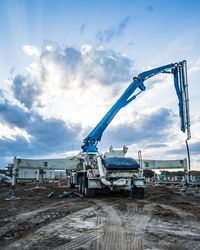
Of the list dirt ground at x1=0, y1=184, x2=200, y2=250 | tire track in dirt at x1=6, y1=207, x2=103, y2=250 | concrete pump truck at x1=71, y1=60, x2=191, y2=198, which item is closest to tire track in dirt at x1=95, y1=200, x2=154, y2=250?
dirt ground at x1=0, y1=184, x2=200, y2=250

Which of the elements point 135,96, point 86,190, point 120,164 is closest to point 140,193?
point 120,164

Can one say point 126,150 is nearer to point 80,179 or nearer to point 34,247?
point 80,179

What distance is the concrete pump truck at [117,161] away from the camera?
14.5 meters

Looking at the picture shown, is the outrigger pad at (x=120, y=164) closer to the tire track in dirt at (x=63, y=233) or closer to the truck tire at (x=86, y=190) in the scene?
the truck tire at (x=86, y=190)

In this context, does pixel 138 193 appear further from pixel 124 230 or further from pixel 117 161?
pixel 124 230

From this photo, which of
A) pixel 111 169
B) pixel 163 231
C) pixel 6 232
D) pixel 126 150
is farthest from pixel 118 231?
pixel 126 150

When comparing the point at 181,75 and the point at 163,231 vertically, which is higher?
the point at 181,75

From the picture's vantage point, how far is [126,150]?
1839 cm

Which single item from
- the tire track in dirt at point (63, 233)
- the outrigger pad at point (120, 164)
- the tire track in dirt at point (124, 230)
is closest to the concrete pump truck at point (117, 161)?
the outrigger pad at point (120, 164)

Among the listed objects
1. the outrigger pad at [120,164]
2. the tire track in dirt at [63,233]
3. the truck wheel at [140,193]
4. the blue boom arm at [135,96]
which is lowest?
the tire track in dirt at [63,233]

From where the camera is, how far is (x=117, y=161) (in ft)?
48.9

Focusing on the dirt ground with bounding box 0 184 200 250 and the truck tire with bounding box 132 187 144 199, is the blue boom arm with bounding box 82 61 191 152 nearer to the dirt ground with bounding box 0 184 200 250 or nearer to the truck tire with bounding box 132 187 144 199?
the truck tire with bounding box 132 187 144 199

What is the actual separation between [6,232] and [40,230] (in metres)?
0.73

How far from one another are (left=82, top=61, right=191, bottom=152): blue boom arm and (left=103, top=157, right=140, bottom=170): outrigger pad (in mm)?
4472
